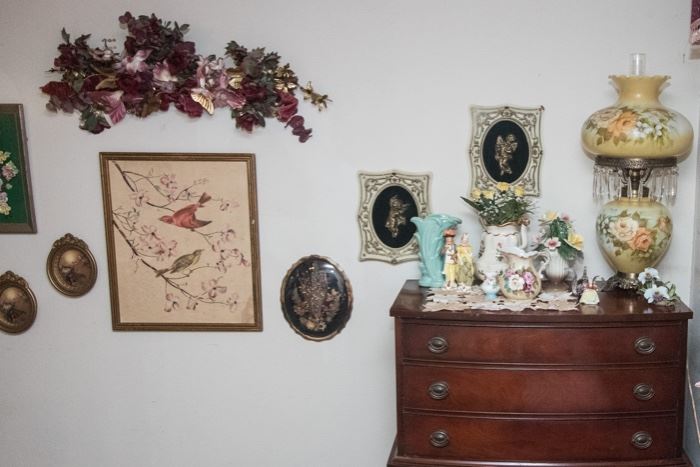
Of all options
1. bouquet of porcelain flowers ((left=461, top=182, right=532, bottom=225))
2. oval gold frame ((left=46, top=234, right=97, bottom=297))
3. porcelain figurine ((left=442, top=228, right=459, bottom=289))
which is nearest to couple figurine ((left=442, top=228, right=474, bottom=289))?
porcelain figurine ((left=442, top=228, right=459, bottom=289))

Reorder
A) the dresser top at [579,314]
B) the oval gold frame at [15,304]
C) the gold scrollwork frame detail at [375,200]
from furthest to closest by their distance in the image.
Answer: the oval gold frame at [15,304] < the gold scrollwork frame detail at [375,200] < the dresser top at [579,314]

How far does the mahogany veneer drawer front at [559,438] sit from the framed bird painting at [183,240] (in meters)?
1.00

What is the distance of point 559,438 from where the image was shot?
7.72ft

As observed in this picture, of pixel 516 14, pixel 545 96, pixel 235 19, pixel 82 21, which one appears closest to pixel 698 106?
pixel 545 96

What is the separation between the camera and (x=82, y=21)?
113 inches

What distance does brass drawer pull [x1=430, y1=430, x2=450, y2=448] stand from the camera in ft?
7.86

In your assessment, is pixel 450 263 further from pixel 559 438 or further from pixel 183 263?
pixel 183 263

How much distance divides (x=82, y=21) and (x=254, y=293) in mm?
1286

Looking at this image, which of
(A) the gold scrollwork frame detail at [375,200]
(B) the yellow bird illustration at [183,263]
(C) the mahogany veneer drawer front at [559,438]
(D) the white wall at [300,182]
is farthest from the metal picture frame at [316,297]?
(C) the mahogany veneer drawer front at [559,438]

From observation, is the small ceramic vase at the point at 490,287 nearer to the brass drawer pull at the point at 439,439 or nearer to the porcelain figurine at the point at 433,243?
the porcelain figurine at the point at 433,243

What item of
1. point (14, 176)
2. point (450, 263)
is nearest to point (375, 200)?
point (450, 263)

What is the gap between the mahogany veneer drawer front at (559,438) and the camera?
A: 2344mm

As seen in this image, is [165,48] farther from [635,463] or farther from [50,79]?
[635,463]

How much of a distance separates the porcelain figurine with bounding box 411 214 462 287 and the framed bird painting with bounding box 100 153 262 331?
693 millimetres
